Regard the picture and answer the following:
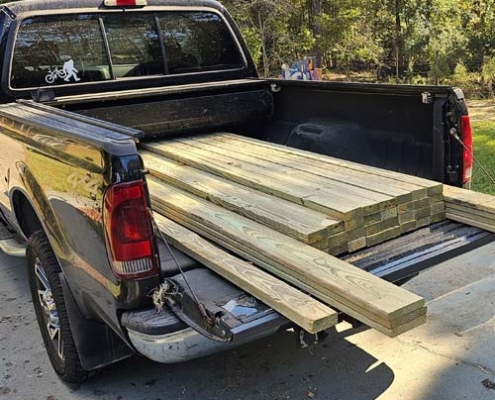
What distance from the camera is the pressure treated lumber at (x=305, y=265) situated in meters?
2.05

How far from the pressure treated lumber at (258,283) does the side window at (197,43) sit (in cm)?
240

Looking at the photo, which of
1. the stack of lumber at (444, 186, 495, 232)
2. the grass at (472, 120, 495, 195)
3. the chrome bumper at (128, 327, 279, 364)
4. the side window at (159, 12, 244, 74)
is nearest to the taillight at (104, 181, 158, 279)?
the chrome bumper at (128, 327, 279, 364)

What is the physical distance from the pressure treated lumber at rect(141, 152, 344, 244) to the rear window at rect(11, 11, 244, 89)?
1146 millimetres

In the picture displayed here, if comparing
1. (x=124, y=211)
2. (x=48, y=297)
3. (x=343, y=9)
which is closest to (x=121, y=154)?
(x=124, y=211)

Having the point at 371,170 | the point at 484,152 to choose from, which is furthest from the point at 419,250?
the point at 484,152

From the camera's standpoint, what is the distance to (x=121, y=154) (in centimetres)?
219

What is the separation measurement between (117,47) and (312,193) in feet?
7.84

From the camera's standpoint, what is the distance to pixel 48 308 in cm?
326

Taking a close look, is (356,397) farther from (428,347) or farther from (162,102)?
(162,102)

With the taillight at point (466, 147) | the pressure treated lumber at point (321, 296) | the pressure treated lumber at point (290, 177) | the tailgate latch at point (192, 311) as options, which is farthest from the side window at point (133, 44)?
the tailgate latch at point (192, 311)

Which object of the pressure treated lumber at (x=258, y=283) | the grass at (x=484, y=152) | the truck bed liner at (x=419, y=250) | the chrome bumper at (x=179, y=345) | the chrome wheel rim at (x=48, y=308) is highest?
the pressure treated lumber at (x=258, y=283)

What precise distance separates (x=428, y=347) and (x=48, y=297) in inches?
86.4

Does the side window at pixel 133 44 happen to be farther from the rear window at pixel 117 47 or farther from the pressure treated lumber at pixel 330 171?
the pressure treated lumber at pixel 330 171

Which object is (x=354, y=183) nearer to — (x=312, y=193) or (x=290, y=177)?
(x=312, y=193)
